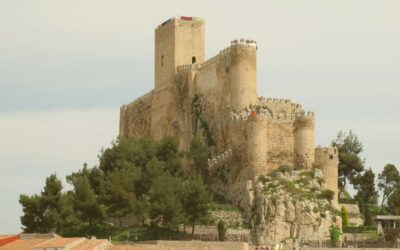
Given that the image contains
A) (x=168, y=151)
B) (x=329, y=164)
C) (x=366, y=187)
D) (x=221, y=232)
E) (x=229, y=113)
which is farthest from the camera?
(x=366, y=187)

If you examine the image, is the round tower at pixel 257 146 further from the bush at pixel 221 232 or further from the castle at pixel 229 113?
the bush at pixel 221 232

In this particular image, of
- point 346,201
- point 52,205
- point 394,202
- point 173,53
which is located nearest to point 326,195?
point 346,201

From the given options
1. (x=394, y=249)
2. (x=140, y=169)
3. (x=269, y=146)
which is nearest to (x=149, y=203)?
(x=140, y=169)

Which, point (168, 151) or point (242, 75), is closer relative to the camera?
point (168, 151)

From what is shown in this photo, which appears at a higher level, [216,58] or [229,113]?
[216,58]

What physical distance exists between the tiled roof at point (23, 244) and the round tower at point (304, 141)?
63.2 feet

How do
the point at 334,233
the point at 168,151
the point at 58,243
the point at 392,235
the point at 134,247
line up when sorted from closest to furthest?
the point at 58,243 < the point at 134,247 < the point at 334,233 < the point at 392,235 < the point at 168,151

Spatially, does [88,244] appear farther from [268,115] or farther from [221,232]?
[268,115]

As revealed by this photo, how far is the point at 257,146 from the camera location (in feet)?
216

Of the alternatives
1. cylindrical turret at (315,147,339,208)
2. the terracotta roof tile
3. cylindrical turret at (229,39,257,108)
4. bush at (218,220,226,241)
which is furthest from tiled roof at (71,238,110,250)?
cylindrical turret at (229,39,257,108)

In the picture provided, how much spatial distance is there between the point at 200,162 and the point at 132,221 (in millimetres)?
6948

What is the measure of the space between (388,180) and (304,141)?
1368 centimetres

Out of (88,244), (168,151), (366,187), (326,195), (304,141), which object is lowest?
(88,244)

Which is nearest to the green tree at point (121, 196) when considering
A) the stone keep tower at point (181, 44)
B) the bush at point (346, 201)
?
the bush at point (346, 201)
